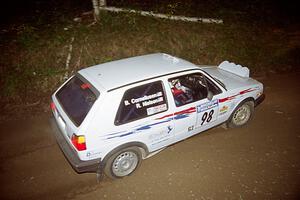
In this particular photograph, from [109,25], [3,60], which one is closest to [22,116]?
[3,60]

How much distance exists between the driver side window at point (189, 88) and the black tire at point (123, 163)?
1211 mm

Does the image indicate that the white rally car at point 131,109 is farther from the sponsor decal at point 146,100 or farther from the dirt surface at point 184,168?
the dirt surface at point 184,168

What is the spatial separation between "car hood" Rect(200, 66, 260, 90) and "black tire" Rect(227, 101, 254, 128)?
1.50ft

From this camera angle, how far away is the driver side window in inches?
191

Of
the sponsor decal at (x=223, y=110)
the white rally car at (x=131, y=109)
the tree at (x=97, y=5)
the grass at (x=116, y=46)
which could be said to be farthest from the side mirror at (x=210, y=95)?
the tree at (x=97, y=5)

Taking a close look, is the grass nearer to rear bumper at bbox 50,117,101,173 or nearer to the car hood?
the car hood

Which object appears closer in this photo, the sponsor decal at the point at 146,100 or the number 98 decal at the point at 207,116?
the sponsor decal at the point at 146,100

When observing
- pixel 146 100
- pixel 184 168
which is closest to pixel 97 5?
pixel 146 100

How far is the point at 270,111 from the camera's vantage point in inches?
267

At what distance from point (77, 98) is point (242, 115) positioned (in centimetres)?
382

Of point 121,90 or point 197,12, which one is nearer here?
point 121,90

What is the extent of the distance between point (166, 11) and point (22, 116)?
22.9ft

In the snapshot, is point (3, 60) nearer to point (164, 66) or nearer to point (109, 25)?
point (109, 25)

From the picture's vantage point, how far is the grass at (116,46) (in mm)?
7352
